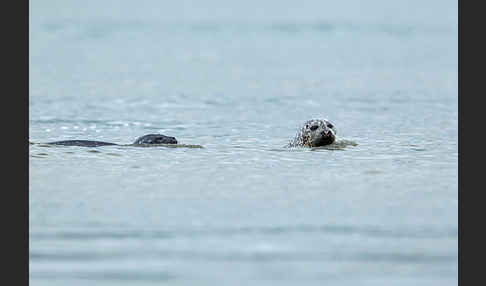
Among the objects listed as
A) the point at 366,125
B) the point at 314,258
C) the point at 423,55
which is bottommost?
the point at 314,258

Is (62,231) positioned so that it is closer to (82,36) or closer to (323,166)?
(323,166)

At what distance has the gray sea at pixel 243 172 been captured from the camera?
835cm

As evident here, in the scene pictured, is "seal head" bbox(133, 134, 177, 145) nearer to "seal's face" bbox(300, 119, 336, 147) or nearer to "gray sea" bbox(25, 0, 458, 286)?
"gray sea" bbox(25, 0, 458, 286)

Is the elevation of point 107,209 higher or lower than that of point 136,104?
lower

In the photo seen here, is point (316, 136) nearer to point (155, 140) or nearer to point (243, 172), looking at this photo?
point (155, 140)

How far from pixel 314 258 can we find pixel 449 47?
110ft

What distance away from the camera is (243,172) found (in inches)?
519

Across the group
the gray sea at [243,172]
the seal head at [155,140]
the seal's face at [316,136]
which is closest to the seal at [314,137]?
the seal's face at [316,136]

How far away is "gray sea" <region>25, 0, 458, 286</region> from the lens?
8352 mm

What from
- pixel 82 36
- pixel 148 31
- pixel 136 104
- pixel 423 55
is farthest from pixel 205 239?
pixel 148 31

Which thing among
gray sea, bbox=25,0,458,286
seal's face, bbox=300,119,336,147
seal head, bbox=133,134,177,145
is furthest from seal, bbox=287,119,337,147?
seal head, bbox=133,134,177,145

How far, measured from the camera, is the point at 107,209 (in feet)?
34.6

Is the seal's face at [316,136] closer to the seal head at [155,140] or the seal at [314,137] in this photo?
the seal at [314,137]

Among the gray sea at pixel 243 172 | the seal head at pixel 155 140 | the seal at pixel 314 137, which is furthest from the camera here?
the seal at pixel 314 137
